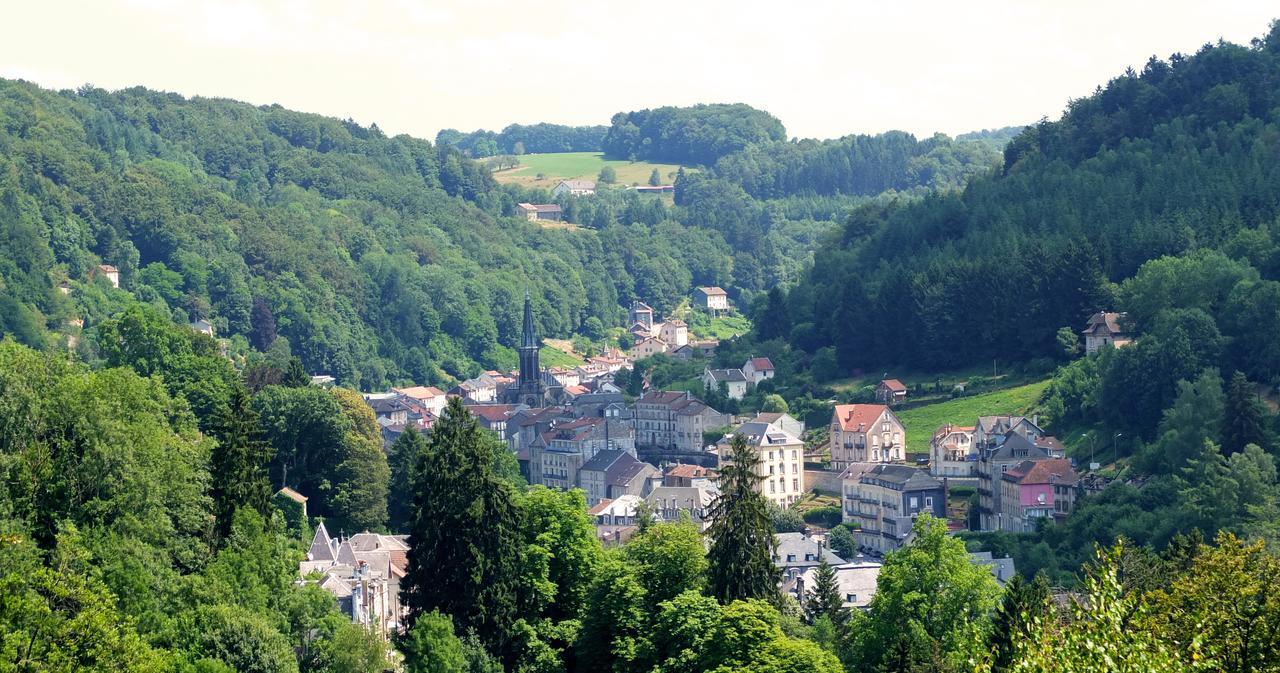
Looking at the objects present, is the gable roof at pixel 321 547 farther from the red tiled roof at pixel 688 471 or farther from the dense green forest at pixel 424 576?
the red tiled roof at pixel 688 471

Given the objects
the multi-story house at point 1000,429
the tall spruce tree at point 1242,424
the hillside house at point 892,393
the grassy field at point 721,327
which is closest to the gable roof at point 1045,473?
the multi-story house at point 1000,429

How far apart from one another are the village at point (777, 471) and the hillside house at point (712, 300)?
175ft

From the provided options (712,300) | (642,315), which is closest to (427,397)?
(642,315)

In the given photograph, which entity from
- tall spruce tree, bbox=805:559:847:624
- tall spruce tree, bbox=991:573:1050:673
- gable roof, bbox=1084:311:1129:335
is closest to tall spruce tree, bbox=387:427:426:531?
tall spruce tree, bbox=805:559:847:624

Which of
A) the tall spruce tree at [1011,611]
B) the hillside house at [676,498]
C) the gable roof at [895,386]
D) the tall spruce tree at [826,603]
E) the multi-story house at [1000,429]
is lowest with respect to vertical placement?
the hillside house at [676,498]

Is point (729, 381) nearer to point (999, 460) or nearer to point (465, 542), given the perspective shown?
point (999, 460)

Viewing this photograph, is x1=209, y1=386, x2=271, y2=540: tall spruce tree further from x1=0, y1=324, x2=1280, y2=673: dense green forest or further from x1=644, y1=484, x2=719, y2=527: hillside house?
x1=644, y1=484, x2=719, y2=527: hillside house

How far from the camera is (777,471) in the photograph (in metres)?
91.6

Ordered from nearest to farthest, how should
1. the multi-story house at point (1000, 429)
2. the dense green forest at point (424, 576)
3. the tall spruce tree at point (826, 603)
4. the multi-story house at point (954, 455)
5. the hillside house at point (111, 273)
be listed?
the dense green forest at point (424, 576)
the tall spruce tree at point (826, 603)
the multi-story house at point (1000, 429)
the multi-story house at point (954, 455)
the hillside house at point (111, 273)

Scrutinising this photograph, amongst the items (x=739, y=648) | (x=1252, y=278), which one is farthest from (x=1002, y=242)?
(x=739, y=648)

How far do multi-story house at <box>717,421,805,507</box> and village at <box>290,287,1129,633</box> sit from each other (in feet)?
0.25

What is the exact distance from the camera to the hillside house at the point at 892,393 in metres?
99.6

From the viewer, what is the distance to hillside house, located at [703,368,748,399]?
364 ft

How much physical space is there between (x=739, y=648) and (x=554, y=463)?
64.1 metres
